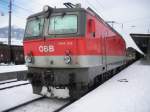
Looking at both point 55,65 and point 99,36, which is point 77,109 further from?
point 99,36

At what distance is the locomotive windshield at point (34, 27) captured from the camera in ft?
26.0

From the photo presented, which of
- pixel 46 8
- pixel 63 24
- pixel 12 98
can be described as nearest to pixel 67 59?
pixel 63 24

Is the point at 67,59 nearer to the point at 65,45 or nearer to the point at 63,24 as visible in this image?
the point at 65,45

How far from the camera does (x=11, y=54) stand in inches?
1086

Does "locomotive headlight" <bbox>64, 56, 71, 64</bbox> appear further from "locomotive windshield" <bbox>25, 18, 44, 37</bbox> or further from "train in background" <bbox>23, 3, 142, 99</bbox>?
"locomotive windshield" <bbox>25, 18, 44, 37</bbox>

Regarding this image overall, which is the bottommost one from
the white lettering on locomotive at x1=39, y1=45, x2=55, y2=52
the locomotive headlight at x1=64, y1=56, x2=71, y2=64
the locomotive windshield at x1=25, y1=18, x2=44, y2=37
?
the locomotive headlight at x1=64, y1=56, x2=71, y2=64

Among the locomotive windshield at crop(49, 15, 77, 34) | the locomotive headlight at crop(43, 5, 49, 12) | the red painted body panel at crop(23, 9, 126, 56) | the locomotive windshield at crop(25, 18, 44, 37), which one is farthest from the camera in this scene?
the locomotive windshield at crop(25, 18, 44, 37)

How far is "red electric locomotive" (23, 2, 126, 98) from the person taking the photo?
7266 mm

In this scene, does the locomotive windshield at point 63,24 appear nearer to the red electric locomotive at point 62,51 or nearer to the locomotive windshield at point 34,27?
the red electric locomotive at point 62,51

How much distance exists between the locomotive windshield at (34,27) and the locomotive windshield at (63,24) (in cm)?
46

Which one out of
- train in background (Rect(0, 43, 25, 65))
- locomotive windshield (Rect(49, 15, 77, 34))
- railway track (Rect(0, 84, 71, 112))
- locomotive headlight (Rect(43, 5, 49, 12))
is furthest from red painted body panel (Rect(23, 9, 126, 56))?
train in background (Rect(0, 43, 25, 65))

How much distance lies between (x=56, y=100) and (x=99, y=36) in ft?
9.78

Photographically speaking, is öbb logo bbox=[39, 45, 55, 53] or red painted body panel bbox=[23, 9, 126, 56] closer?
red painted body panel bbox=[23, 9, 126, 56]

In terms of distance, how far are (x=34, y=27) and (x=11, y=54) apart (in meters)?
20.3
